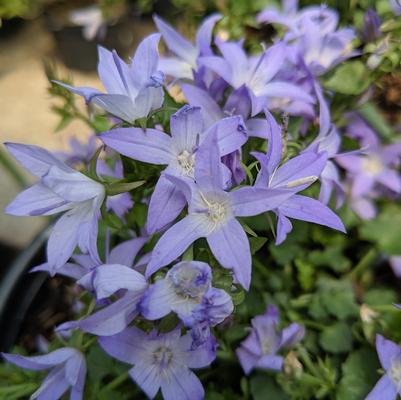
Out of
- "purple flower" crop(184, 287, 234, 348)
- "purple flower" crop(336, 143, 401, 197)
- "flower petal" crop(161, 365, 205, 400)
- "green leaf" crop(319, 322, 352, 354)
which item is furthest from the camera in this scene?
"purple flower" crop(336, 143, 401, 197)

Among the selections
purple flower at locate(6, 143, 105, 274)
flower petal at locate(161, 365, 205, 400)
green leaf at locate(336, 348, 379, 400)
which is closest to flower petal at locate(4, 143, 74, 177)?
purple flower at locate(6, 143, 105, 274)

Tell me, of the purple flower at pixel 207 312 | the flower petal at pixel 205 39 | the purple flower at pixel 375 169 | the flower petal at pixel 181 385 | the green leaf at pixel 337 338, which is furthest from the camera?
the purple flower at pixel 375 169

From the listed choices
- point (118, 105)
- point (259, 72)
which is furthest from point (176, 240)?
point (259, 72)

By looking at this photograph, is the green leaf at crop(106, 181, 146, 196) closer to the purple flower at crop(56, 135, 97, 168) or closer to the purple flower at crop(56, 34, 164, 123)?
the purple flower at crop(56, 34, 164, 123)

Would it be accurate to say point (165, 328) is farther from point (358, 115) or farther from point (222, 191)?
point (358, 115)

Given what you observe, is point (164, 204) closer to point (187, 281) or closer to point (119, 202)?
point (187, 281)

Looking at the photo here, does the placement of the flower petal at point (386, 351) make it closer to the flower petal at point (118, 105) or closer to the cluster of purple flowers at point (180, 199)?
the cluster of purple flowers at point (180, 199)

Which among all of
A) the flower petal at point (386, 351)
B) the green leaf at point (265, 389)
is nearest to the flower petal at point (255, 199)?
the flower petal at point (386, 351)
